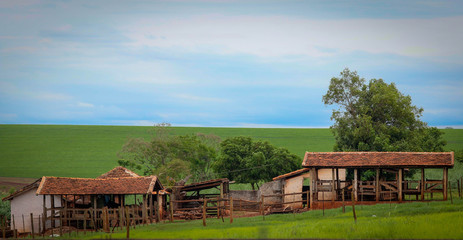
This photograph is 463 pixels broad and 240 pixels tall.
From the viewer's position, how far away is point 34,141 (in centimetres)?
11500

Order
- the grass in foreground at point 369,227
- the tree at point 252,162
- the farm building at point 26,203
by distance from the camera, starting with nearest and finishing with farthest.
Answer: the grass in foreground at point 369,227 < the farm building at point 26,203 < the tree at point 252,162

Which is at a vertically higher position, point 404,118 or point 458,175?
point 404,118

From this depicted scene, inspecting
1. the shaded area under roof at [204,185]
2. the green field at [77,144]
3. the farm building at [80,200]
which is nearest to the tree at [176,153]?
the green field at [77,144]

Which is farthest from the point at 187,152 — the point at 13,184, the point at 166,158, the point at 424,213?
the point at 424,213

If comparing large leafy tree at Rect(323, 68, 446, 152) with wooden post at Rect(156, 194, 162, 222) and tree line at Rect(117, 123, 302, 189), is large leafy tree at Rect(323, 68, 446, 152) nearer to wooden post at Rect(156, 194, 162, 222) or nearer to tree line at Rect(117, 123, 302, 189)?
tree line at Rect(117, 123, 302, 189)

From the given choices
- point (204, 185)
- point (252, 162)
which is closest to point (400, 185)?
point (204, 185)

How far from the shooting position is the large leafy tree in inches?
2067

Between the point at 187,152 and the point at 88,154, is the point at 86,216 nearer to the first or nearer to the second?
the point at 187,152

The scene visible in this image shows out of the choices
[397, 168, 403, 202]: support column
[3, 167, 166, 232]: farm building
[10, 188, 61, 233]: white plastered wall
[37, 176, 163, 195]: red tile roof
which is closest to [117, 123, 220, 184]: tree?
[3, 167, 166, 232]: farm building

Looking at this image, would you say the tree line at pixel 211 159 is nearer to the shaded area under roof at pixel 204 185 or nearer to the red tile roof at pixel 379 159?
the shaded area under roof at pixel 204 185

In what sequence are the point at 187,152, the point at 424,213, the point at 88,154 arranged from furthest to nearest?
the point at 88,154
the point at 187,152
the point at 424,213

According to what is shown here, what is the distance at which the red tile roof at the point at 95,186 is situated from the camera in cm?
3881

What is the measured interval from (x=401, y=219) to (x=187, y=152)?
40.5 metres

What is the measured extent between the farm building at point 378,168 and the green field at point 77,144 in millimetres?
47983
